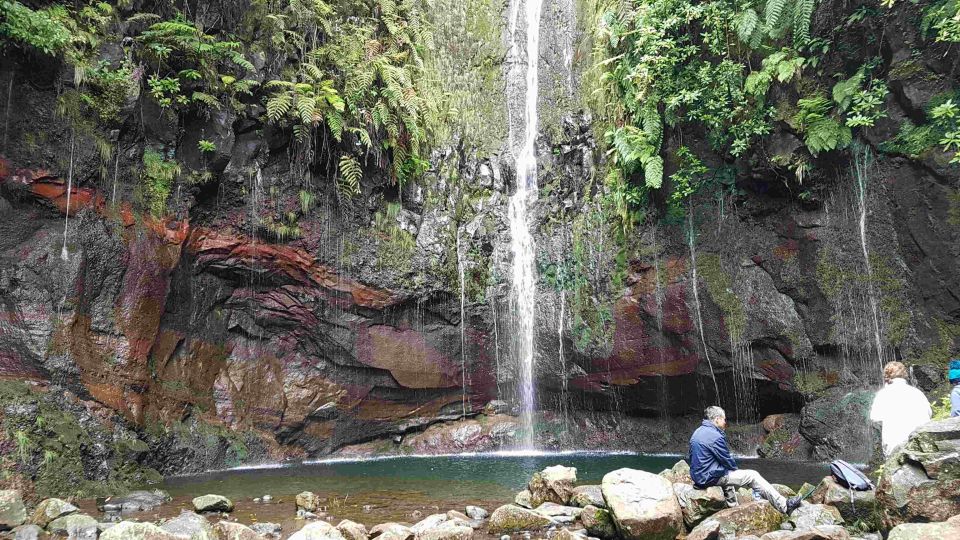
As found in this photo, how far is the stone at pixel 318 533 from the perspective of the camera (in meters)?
6.19

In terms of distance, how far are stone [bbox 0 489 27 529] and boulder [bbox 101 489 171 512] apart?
1270 mm

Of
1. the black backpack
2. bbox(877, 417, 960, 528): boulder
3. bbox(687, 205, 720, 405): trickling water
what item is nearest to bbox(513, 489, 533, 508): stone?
the black backpack

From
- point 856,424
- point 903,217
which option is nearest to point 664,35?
point 903,217

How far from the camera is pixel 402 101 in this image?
14.6 meters

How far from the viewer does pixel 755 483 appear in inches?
257

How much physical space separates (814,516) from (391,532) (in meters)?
4.43

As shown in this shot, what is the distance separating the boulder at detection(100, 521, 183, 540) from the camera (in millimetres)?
5914

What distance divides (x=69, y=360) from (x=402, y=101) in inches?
344

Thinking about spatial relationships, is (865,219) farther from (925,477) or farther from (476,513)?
(476,513)

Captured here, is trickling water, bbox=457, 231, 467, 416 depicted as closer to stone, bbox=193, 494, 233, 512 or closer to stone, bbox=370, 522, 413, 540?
stone, bbox=193, 494, 233, 512

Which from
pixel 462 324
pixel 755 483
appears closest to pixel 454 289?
pixel 462 324

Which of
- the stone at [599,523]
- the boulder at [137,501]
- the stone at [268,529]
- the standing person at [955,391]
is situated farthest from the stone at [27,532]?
the standing person at [955,391]

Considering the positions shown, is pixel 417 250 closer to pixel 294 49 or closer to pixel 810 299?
pixel 294 49

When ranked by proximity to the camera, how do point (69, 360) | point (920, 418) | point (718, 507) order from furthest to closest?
point (69, 360)
point (718, 507)
point (920, 418)
